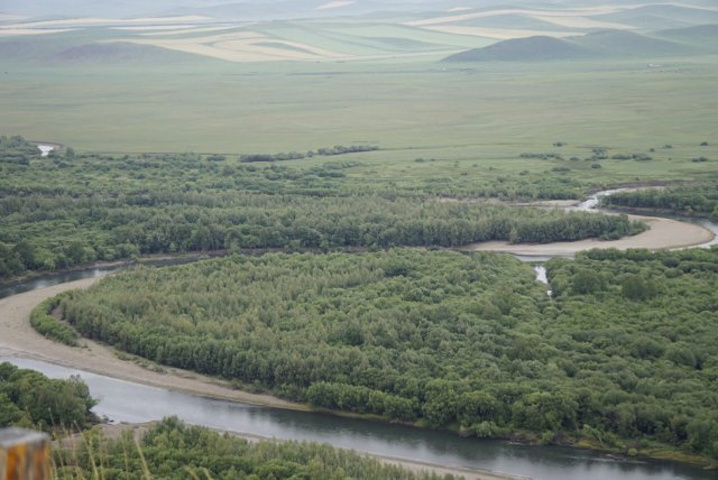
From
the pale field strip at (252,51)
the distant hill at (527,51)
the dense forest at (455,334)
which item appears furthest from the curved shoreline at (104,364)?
the pale field strip at (252,51)

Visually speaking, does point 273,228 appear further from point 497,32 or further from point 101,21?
point 101,21

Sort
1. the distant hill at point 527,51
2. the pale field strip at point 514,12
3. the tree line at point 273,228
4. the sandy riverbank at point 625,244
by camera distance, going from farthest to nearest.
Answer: the pale field strip at point 514,12 < the distant hill at point 527,51 < the tree line at point 273,228 < the sandy riverbank at point 625,244

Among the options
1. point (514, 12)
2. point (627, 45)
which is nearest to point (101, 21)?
point (514, 12)

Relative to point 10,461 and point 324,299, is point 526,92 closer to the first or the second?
point 324,299

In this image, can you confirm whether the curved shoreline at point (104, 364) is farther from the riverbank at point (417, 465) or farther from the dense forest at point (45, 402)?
the dense forest at point (45, 402)

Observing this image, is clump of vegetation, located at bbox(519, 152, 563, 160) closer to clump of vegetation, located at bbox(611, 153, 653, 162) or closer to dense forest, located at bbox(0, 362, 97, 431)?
clump of vegetation, located at bbox(611, 153, 653, 162)

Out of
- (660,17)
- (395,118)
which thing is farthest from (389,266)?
(660,17)
